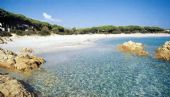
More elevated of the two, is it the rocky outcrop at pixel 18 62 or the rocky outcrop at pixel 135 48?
the rocky outcrop at pixel 18 62

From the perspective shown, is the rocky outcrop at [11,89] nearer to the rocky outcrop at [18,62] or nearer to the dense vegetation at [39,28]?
the rocky outcrop at [18,62]

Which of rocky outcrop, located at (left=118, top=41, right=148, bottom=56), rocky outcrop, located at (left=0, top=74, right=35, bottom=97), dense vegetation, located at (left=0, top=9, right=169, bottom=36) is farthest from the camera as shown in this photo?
dense vegetation, located at (left=0, top=9, right=169, bottom=36)

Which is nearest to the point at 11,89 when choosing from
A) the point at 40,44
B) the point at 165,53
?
the point at 165,53

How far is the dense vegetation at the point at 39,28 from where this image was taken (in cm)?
6619

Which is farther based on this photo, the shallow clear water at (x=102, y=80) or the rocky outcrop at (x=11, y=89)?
the shallow clear water at (x=102, y=80)

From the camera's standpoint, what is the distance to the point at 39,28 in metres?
82.2

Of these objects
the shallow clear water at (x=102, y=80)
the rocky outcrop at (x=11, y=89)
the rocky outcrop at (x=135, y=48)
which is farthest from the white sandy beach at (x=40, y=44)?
the rocky outcrop at (x=11, y=89)

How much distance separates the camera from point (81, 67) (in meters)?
21.8

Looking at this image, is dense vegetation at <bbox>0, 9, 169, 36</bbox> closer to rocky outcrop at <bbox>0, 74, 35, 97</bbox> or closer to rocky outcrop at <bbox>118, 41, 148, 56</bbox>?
rocky outcrop at <bbox>118, 41, 148, 56</bbox>

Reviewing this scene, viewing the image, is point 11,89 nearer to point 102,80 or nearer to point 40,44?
point 102,80

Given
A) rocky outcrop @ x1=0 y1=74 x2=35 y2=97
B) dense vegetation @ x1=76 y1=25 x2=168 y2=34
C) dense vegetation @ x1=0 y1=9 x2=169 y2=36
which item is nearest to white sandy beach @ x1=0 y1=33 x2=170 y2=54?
dense vegetation @ x1=0 y1=9 x2=169 y2=36

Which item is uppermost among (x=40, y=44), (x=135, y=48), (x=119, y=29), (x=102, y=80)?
(x=119, y=29)

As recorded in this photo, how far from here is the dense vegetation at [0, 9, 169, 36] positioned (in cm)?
6619

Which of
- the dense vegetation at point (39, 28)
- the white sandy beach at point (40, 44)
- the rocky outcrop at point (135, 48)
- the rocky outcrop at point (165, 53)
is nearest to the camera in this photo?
the rocky outcrop at point (165, 53)
